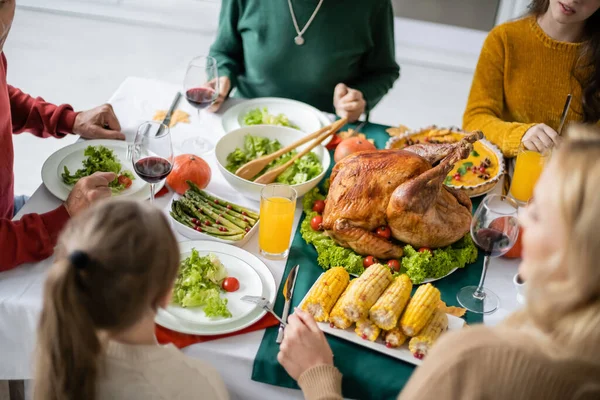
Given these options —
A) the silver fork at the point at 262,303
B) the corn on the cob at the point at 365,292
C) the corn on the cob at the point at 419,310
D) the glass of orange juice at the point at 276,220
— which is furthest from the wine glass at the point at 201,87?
the corn on the cob at the point at 419,310

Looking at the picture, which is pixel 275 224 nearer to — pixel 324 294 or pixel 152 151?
pixel 324 294

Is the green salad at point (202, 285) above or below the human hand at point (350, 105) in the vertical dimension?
above

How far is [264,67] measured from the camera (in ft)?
8.73

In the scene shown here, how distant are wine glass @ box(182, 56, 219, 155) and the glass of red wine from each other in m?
1.03

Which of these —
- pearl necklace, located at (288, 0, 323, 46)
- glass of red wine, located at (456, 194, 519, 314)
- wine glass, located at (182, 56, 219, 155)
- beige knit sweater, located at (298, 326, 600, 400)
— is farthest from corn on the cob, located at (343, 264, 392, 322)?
pearl necklace, located at (288, 0, 323, 46)

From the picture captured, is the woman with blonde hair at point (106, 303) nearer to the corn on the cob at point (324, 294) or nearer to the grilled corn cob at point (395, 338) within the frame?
the corn on the cob at point (324, 294)

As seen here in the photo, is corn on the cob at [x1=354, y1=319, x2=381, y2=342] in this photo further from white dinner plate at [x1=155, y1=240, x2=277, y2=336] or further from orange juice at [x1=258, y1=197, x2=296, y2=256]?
orange juice at [x1=258, y1=197, x2=296, y2=256]

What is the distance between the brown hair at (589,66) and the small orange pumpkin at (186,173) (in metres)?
1.64

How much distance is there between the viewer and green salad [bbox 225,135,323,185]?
1965mm

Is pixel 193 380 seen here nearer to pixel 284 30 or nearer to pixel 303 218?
pixel 303 218

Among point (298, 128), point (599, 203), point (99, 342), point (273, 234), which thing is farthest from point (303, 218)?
point (599, 203)

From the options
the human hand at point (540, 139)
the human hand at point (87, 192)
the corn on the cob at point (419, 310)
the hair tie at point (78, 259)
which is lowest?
the human hand at point (540, 139)

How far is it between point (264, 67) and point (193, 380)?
1.75 m

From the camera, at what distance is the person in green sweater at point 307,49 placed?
253 cm
